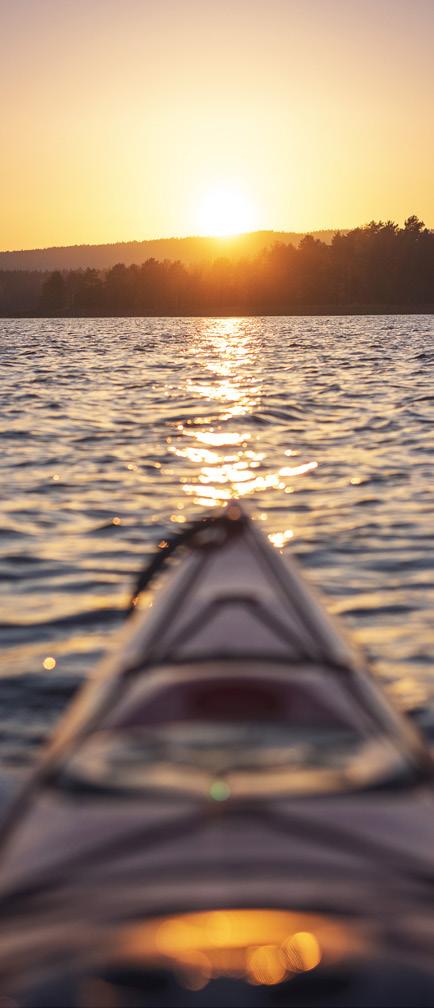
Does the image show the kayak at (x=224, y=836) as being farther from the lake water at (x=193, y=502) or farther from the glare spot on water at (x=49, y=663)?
the glare spot on water at (x=49, y=663)

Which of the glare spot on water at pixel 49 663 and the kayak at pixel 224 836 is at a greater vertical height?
the kayak at pixel 224 836

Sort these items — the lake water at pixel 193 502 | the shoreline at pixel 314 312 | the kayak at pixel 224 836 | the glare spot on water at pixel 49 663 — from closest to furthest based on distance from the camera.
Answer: the kayak at pixel 224 836
the glare spot on water at pixel 49 663
the lake water at pixel 193 502
the shoreline at pixel 314 312

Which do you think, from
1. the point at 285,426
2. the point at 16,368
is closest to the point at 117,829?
the point at 285,426

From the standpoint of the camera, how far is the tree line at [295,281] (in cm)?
17462

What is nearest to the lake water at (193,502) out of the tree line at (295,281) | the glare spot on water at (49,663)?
the glare spot on water at (49,663)

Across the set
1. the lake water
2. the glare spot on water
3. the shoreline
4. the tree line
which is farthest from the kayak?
the tree line

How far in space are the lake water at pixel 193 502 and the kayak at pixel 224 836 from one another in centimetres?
190

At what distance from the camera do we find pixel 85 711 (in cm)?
359

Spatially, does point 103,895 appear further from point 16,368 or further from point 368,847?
point 16,368

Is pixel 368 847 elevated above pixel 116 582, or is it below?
above

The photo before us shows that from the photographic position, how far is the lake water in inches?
266

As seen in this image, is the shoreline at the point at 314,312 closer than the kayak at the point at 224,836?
No

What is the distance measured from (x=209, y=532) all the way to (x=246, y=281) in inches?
7399

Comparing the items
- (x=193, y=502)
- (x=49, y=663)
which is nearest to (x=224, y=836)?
(x=49, y=663)
